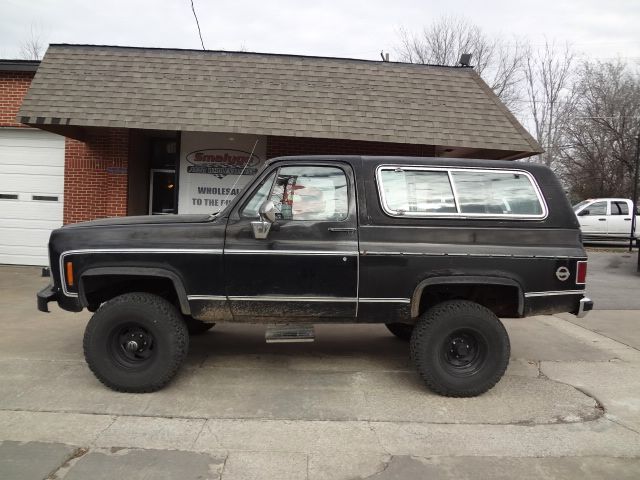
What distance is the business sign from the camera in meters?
10.4

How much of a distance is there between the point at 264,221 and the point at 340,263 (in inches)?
28.3

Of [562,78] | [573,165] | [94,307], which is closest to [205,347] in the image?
[94,307]

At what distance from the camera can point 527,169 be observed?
15.4ft

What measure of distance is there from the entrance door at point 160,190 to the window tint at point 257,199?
285 inches

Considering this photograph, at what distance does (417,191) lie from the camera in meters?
4.60

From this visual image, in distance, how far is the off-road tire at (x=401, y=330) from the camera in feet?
20.2

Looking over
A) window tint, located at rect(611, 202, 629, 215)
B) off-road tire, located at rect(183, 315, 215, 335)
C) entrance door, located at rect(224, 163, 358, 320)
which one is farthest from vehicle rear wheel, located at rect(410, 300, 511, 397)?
window tint, located at rect(611, 202, 629, 215)

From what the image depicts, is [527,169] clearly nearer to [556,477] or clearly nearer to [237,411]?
[556,477]

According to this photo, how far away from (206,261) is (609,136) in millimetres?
29474

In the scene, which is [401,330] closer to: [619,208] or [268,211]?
[268,211]

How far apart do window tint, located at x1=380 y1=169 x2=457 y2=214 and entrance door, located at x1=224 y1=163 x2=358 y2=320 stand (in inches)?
13.9

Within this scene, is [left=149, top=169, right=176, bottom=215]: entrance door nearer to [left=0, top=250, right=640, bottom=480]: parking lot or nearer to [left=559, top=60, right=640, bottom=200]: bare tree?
[left=0, top=250, right=640, bottom=480]: parking lot

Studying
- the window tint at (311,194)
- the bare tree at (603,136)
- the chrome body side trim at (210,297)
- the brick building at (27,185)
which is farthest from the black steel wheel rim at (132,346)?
the bare tree at (603,136)

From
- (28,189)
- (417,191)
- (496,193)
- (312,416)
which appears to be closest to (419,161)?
(417,191)
